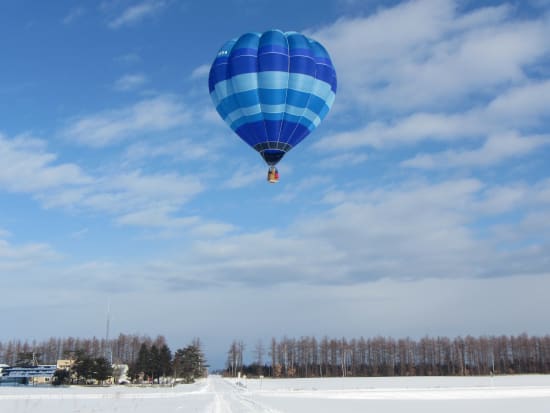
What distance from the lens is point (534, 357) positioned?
135m

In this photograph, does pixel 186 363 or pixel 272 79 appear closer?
pixel 272 79

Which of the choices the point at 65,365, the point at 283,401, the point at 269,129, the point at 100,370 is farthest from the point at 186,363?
the point at 269,129

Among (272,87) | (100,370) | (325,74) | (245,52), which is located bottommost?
(100,370)

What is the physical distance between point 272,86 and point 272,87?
0.05m

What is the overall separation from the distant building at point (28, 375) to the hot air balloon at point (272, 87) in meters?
63.6

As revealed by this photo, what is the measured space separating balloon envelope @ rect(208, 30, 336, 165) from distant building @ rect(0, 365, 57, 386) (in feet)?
209

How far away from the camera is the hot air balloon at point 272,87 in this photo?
25.3m

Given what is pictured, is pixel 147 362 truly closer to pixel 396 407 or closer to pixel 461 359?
pixel 396 407

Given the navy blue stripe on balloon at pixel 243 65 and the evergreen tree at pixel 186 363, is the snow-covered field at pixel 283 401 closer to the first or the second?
the navy blue stripe on balloon at pixel 243 65

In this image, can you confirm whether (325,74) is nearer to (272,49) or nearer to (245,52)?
(272,49)

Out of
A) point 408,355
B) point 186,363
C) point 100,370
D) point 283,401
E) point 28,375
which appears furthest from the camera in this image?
point 408,355

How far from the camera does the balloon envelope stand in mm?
25344

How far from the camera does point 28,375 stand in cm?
7588

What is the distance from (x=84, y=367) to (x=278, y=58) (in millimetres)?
53222
